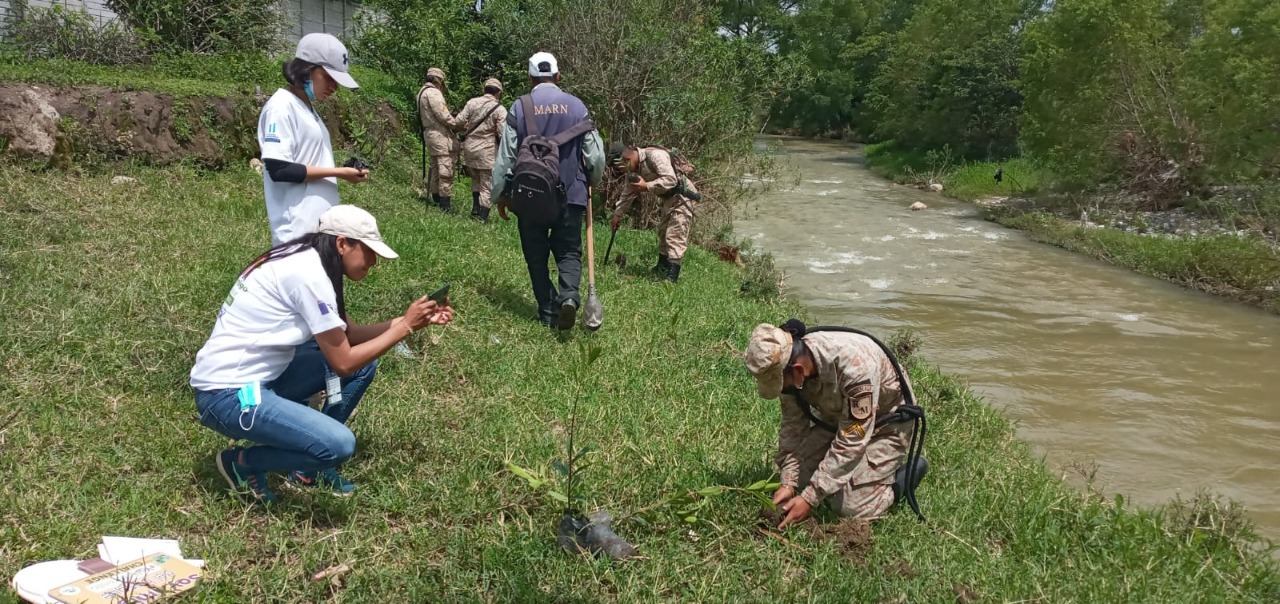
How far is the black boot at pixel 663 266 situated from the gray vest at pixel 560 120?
2.60 metres

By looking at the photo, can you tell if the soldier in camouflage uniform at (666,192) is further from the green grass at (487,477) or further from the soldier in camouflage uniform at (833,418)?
the soldier in camouflage uniform at (833,418)

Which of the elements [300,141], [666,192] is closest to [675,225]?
[666,192]

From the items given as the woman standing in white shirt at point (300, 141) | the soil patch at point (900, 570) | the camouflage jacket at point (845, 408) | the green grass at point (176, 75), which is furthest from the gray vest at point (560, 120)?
the green grass at point (176, 75)

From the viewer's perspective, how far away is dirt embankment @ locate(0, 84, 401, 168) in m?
7.44

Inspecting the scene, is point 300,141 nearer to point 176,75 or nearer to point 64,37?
point 176,75

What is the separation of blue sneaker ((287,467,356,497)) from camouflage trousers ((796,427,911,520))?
1.94 m

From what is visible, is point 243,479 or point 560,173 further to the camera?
point 560,173

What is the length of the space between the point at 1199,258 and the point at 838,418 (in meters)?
10.7

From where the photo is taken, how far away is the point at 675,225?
8039 millimetres

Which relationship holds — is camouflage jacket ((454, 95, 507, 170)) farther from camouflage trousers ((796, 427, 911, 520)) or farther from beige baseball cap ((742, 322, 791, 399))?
beige baseball cap ((742, 322, 791, 399))

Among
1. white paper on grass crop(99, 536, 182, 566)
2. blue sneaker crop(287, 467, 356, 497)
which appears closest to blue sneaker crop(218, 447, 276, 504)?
blue sneaker crop(287, 467, 356, 497)

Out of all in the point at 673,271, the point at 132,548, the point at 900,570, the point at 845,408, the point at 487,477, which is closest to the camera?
the point at 132,548

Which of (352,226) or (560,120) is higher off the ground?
(560,120)

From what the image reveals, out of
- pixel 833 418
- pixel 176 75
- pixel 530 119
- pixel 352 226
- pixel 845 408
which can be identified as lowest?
pixel 833 418
